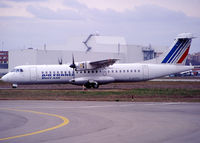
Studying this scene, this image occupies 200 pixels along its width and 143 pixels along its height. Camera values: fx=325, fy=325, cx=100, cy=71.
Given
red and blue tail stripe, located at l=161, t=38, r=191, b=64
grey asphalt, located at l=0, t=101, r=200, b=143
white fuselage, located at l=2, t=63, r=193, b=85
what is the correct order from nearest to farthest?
1. grey asphalt, located at l=0, t=101, r=200, b=143
2. white fuselage, located at l=2, t=63, r=193, b=85
3. red and blue tail stripe, located at l=161, t=38, r=191, b=64

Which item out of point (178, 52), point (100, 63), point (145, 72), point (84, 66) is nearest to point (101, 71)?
point (100, 63)

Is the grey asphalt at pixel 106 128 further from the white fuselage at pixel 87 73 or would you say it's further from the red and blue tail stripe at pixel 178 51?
the red and blue tail stripe at pixel 178 51

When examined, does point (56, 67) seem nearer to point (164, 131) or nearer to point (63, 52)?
point (164, 131)

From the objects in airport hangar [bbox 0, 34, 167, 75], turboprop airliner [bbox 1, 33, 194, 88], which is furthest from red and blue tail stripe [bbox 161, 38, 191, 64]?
airport hangar [bbox 0, 34, 167, 75]

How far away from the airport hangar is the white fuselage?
4832cm

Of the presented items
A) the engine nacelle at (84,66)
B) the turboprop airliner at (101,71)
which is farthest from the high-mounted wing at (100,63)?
the engine nacelle at (84,66)

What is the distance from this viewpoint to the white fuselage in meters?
39.2

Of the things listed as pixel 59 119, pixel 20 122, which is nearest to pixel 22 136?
pixel 20 122

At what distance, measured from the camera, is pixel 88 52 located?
9588cm

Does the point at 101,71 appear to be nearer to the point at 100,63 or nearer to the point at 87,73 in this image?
the point at 100,63

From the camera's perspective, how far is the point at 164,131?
11.9 meters

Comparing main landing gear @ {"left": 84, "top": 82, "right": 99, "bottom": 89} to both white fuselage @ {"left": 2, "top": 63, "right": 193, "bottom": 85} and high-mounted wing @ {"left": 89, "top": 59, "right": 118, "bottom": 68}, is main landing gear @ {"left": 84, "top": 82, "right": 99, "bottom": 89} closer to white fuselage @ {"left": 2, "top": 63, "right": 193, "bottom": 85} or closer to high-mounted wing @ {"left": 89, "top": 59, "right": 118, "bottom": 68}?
white fuselage @ {"left": 2, "top": 63, "right": 193, "bottom": 85}

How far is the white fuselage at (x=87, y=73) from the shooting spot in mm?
39188

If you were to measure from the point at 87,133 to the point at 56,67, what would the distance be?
28.9m
